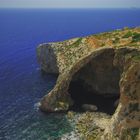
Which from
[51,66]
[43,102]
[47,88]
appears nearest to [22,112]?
[43,102]

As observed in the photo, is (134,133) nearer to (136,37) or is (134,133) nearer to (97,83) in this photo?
(136,37)

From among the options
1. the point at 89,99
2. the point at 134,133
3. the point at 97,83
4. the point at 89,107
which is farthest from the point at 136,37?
the point at 134,133

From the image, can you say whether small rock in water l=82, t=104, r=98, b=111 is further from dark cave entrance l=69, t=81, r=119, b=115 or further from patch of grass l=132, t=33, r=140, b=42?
patch of grass l=132, t=33, r=140, b=42

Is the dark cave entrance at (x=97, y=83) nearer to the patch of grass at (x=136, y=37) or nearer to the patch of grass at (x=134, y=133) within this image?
the patch of grass at (x=136, y=37)

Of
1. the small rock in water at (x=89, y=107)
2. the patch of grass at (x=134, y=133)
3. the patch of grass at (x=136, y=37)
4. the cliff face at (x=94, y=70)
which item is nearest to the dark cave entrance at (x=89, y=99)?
the cliff face at (x=94, y=70)

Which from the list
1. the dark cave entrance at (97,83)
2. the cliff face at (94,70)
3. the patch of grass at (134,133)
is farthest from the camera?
the dark cave entrance at (97,83)

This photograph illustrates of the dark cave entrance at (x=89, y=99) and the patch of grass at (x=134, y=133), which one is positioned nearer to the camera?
the patch of grass at (x=134, y=133)

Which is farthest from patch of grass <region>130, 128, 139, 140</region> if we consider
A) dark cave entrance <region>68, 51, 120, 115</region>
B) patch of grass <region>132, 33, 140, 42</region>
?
patch of grass <region>132, 33, 140, 42</region>

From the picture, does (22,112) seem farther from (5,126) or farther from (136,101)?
(136,101)
